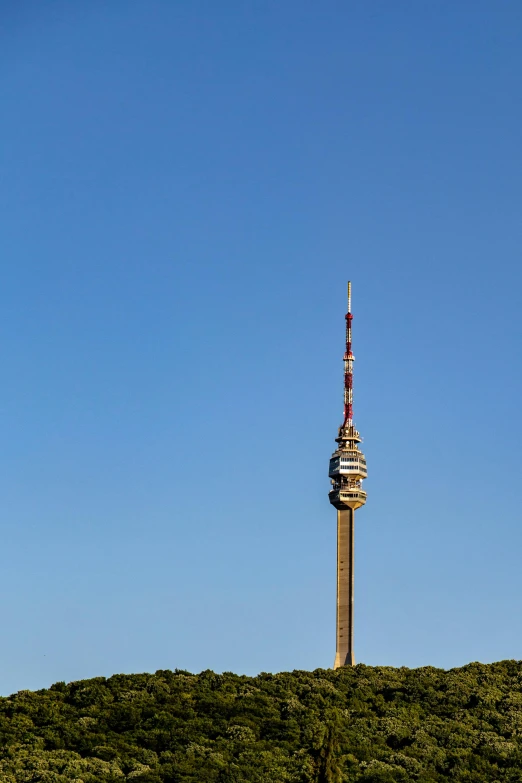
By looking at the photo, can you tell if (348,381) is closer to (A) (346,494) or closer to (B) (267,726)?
(A) (346,494)

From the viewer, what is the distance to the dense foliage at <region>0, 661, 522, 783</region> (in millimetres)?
78312

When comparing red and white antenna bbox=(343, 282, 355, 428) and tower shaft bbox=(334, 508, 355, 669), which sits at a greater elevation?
red and white antenna bbox=(343, 282, 355, 428)

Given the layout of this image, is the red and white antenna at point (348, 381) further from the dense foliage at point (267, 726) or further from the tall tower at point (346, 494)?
the dense foliage at point (267, 726)

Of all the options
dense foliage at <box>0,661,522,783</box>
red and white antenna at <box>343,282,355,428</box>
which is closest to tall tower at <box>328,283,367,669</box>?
red and white antenna at <box>343,282,355,428</box>

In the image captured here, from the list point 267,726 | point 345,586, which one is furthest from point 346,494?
point 267,726

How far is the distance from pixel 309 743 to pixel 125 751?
11.8m

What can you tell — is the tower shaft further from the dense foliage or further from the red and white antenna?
the dense foliage

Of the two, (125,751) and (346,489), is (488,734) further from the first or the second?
(346,489)

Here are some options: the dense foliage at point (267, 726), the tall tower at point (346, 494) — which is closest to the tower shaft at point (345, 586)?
the tall tower at point (346, 494)

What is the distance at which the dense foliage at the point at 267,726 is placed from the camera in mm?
78312

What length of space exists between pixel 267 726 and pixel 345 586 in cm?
7520

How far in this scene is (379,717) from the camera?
92.1 m

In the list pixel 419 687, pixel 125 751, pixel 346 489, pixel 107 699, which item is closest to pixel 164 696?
pixel 107 699

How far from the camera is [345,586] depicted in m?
163
